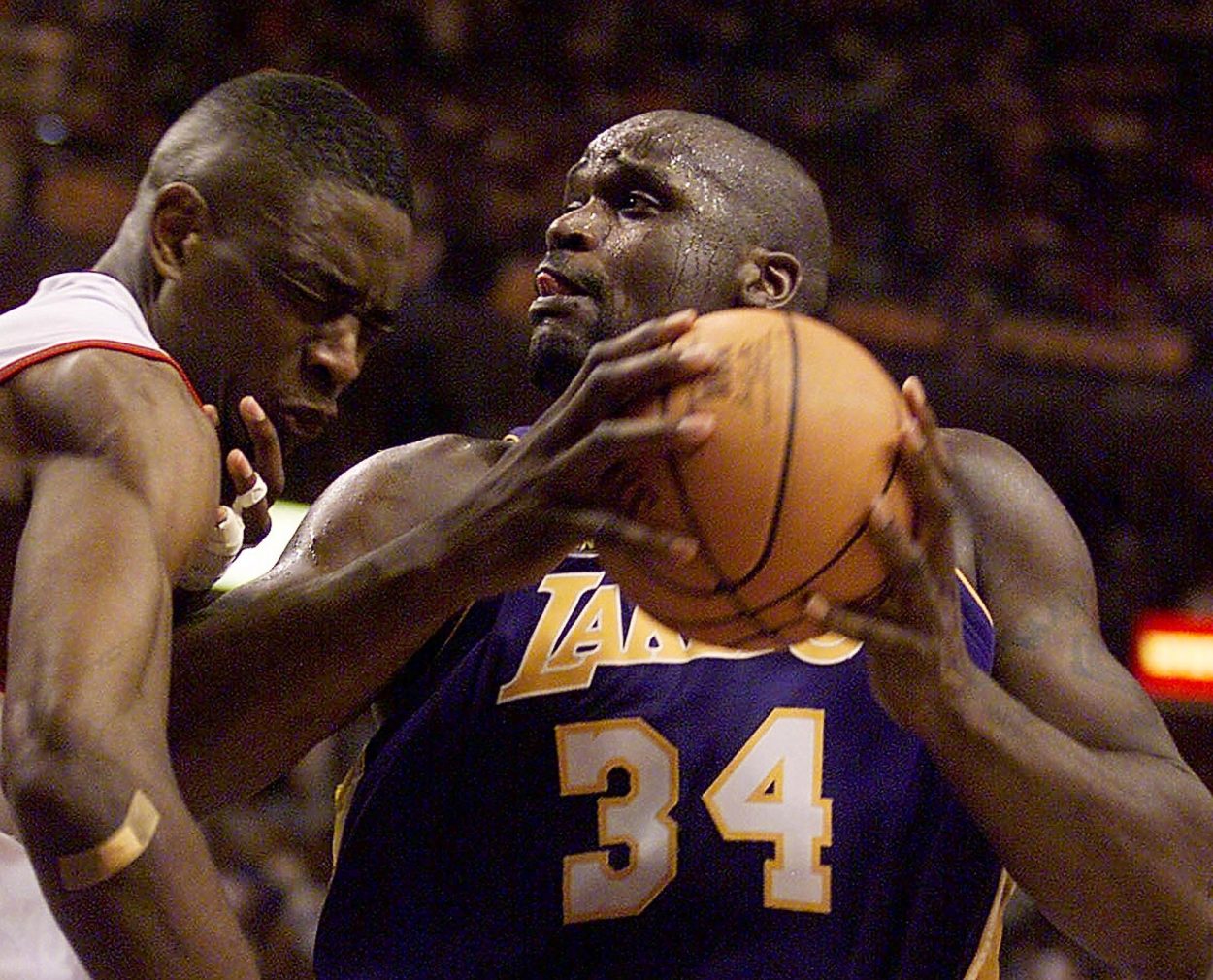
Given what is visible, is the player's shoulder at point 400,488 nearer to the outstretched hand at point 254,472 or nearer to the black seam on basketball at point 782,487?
the outstretched hand at point 254,472

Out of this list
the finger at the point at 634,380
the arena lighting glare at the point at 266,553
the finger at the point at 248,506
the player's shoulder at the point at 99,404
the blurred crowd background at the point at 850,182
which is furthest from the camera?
the blurred crowd background at the point at 850,182

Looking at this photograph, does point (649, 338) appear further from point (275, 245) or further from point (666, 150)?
point (666, 150)

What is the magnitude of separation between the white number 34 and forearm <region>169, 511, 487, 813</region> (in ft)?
1.29

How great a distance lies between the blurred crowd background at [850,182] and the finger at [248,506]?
5138mm

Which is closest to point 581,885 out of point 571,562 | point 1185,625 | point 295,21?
point 571,562

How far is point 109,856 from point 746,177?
6.40ft

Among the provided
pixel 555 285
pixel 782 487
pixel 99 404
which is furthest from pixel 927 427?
pixel 555 285

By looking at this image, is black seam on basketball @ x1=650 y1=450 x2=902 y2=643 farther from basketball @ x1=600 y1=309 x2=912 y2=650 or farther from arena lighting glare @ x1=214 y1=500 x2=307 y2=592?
arena lighting glare @ x1=214 y1=500 x2=307 y2=592

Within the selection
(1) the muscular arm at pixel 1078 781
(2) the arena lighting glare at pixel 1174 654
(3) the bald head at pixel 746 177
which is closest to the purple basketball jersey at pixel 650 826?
(1) the muscular arm at pixel 1078 781

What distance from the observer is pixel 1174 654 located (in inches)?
329

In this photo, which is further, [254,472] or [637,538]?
[254,472]

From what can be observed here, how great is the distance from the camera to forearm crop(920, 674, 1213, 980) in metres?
2.49

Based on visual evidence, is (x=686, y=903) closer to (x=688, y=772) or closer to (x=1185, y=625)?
(x=688, y=772)

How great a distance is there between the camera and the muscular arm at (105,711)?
1.92m
